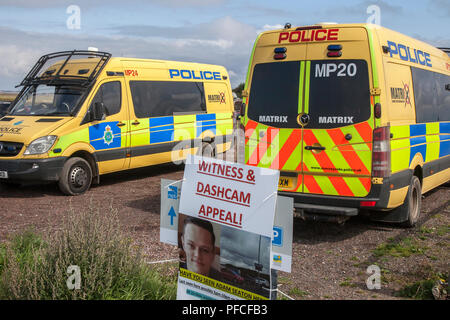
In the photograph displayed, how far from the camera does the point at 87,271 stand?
4383mm

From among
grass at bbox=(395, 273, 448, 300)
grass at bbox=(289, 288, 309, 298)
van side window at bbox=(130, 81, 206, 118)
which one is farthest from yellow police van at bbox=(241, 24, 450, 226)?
van side window at bbox=(130, 81, 206, 118)

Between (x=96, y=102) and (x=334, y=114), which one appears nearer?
(x=334, y=114)

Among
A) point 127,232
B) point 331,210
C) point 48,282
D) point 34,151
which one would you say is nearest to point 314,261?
point 331,210

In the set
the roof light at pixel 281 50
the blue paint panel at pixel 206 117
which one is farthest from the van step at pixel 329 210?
the blue paint panel at pixel 206 117

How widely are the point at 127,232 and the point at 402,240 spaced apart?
3.71 meters

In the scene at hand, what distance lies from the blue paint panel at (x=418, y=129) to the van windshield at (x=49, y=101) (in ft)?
19.9

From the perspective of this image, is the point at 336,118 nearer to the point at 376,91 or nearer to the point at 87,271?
the point at 376,91

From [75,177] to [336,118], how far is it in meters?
5.43

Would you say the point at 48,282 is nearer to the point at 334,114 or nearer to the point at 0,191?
the point at 334,114

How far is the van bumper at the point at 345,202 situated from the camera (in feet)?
21.5

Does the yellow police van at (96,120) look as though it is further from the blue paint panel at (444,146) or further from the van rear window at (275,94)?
the blue paint panel at (444,146)

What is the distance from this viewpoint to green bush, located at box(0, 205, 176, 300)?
418 cm

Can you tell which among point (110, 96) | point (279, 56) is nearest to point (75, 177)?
point (110, 96)

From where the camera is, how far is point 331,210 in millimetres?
6633
